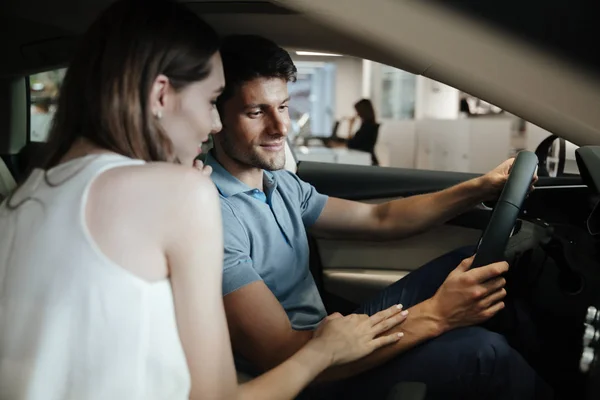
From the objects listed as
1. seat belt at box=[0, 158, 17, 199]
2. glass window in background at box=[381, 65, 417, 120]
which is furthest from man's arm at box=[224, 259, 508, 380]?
glass window in background at box=[381, 65, 417, 120]

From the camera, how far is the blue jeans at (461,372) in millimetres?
1140

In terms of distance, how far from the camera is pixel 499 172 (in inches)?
61.7

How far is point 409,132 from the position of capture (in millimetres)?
7398

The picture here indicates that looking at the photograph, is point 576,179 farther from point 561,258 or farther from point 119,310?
point 119,310

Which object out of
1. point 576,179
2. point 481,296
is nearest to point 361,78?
point 576,179

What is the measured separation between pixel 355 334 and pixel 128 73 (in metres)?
0.57

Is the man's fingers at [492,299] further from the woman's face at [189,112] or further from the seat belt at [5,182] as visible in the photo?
the seat belt at [5,182]

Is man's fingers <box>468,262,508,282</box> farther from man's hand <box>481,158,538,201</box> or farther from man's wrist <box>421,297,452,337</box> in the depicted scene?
man's hand <box>481,158,538,201</box>

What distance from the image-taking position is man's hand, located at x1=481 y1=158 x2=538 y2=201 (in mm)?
1555

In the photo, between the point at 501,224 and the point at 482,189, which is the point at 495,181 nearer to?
the point at 482,189

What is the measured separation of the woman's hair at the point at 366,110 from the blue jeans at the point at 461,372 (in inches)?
208

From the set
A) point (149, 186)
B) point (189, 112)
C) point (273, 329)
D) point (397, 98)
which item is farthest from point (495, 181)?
point (397, 98)

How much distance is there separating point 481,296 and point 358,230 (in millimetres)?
613

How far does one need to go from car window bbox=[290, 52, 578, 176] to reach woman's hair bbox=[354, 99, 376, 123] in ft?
0.46
